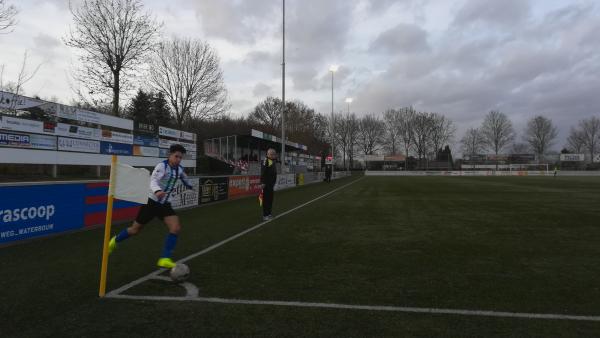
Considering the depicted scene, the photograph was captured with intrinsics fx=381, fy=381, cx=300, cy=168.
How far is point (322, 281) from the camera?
505 cm

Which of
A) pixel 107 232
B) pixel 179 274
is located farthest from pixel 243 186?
pixel 107 232

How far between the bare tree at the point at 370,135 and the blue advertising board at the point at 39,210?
93692 mm

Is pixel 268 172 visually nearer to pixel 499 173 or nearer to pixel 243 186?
pixel 243 186

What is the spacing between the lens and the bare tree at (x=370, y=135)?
328ft

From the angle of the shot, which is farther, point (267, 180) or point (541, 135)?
point (541, 135)

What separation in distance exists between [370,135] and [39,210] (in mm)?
95433

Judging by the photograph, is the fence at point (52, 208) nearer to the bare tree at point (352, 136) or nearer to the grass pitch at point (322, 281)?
the grass pitch at point (322, 281)

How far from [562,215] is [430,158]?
295ft

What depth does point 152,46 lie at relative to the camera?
2927 centimetres

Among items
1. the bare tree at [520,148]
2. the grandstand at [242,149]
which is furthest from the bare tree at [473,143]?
the grandstand at [242,149]

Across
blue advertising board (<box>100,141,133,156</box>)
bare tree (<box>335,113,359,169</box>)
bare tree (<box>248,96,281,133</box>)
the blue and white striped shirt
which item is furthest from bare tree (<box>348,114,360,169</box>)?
the blue and white striped shirt

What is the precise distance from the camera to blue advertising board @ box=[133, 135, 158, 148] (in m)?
17.8

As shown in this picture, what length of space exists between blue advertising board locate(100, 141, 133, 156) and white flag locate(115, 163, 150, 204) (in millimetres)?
12564

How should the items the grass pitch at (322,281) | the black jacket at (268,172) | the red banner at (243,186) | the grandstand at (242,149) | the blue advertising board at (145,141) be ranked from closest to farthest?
the grass pitch at (322,281) < the black jacket at (268,172) < the blue advertising board at (145,141) < the red banner at (243,186) < the grandstand at (242,149)
